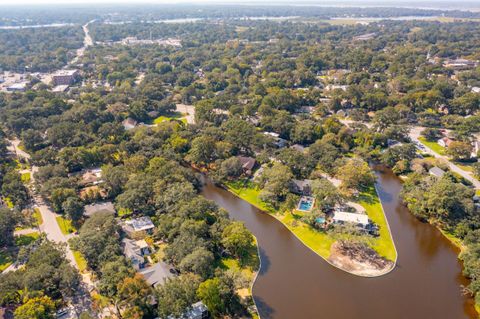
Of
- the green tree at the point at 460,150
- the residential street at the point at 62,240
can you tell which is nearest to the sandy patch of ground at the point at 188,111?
the residential street at the point at 62,240

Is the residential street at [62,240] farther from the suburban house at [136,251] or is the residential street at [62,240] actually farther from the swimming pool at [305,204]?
the swimming pool at [305,204]

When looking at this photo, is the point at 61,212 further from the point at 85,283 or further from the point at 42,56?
the point at 42,56

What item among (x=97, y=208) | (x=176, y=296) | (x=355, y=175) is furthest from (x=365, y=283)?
(x=97, y=208)

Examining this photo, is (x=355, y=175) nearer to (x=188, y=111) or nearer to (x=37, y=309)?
(x=37, y=309)

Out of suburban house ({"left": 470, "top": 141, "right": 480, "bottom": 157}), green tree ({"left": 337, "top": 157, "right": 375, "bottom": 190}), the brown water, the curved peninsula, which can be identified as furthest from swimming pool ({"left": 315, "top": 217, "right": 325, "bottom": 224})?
suburban house ({"left": 470, "top": 141, "right": 480, "bottom": 157})

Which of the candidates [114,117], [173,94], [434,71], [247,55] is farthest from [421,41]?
[114,117]
